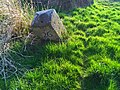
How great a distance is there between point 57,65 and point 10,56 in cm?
91

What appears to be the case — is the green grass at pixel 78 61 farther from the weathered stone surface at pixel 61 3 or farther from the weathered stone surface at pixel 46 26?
the weathered stone surface at pixel 61 3

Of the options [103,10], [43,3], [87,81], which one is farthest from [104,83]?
[103,10]

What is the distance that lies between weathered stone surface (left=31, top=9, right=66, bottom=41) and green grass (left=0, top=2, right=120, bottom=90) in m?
0.17

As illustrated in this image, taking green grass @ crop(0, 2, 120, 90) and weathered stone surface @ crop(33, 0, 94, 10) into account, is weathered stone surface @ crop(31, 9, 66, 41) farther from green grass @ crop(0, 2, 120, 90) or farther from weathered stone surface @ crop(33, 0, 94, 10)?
weathered stone surface @ crop(33, 0, 94, 10)

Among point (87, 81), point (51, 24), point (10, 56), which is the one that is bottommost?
point (87, 81)

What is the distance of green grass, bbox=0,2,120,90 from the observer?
4.46 meters

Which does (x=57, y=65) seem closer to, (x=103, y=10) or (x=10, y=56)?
(x=10, y=56)

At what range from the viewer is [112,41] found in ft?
19.1

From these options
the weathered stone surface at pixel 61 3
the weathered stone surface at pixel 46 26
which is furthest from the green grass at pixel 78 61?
the weathered stone surface at pixel 61 3

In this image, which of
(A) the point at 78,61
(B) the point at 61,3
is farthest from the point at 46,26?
(B) the point at 61,3

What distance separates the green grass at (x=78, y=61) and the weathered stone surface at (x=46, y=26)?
0.17m

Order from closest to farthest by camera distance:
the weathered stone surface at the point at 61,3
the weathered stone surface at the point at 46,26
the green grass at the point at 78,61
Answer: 1. the green grass at the point at 78,61
2. the weathered stone surface at the point at 46,26
3. the weathered stone surface at the point at 61,3

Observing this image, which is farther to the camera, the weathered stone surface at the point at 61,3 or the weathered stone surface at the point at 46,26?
the weathered stone surface at the point at 61,3

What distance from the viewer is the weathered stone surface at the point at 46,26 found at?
17.5 ft
